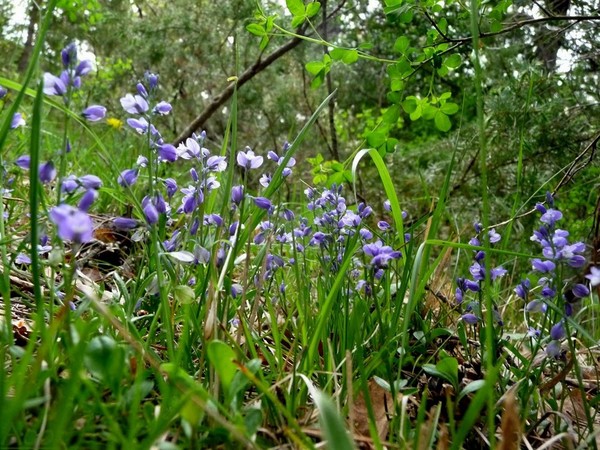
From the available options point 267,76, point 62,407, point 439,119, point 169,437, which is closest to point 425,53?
point 439,119

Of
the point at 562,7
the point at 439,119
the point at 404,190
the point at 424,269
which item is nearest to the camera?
the point at 424,269

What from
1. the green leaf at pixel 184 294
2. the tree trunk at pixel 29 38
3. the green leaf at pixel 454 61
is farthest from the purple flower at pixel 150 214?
the tree trunk at pixel 29 38

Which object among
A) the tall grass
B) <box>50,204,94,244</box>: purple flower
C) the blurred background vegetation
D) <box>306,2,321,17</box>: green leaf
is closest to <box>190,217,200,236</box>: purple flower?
the tall grass

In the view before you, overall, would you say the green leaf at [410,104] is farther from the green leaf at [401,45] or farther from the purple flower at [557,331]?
the purple flower at [557,331]

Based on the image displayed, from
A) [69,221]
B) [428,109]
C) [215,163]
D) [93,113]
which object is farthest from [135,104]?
[428,109]

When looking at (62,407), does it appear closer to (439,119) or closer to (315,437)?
(315,437)

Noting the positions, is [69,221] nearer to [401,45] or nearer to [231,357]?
[231,357]

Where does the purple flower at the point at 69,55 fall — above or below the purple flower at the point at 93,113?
above
